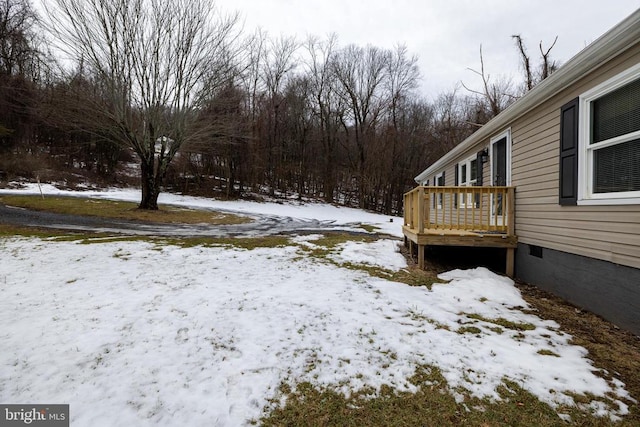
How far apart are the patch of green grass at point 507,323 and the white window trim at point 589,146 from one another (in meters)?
1.69

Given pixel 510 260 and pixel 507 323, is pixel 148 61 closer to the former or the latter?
pixel 510 260

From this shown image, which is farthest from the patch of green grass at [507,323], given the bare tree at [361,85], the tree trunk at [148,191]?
the bare tree at [361,85]

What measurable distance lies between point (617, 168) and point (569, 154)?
708 mm

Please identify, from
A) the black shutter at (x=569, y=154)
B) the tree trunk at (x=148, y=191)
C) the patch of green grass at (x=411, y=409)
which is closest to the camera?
the patch of green grass at (x=411, y=409)

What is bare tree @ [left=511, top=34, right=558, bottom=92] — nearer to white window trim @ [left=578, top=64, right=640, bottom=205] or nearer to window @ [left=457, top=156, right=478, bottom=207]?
window @ [left=457, top=156, right=478, bottom=207]

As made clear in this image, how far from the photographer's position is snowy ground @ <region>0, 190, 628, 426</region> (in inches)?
84.9

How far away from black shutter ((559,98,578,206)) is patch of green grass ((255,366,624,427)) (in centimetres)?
303

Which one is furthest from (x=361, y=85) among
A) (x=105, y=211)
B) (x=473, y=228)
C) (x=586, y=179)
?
(x=586, y=179)

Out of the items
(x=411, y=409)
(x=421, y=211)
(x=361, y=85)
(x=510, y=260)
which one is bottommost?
(x=411, y=409)

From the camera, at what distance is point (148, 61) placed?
12.3m

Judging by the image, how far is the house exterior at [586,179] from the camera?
3268 millimetres

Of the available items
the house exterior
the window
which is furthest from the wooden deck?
the window

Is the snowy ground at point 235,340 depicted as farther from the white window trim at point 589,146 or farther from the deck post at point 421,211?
the white window trim at point 589,146

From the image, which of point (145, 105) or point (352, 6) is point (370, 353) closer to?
point (145, 105)
